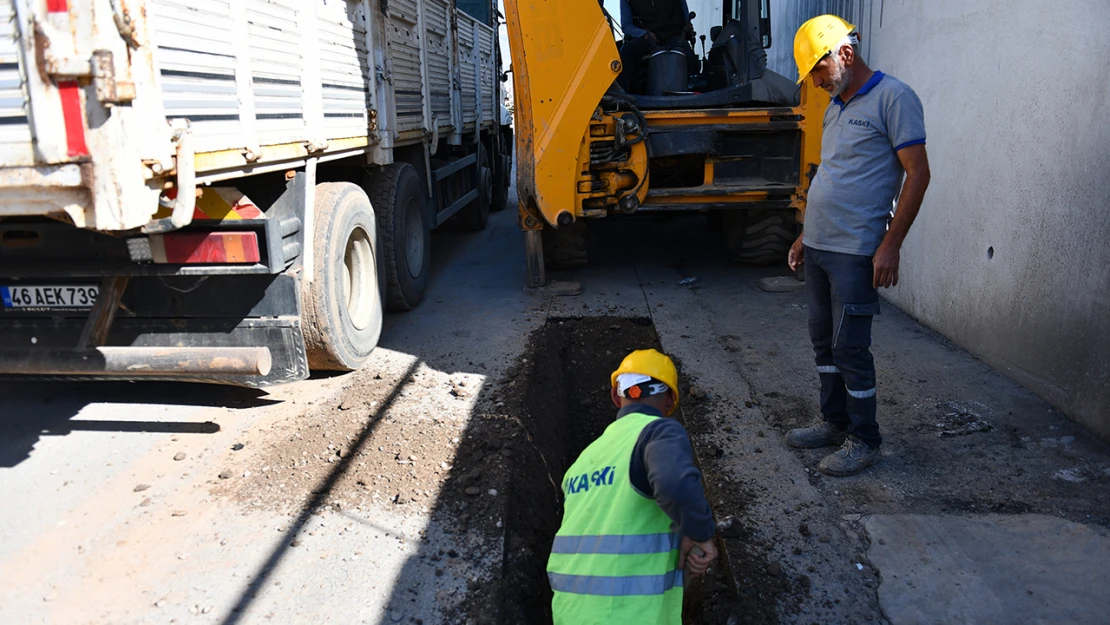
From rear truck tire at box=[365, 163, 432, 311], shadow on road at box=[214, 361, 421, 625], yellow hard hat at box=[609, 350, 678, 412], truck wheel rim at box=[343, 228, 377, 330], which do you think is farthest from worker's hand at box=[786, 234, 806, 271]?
rear truck tire at box=[365, 163, 432, 311]

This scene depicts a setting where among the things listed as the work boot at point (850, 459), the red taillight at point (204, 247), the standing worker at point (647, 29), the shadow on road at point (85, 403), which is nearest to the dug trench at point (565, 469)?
the work boot at point (850, 459)

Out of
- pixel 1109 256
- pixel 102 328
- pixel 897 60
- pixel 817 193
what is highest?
pixel 897 60

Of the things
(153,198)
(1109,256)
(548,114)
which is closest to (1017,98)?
(1109,256)

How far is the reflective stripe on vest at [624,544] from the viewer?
7.14 feet

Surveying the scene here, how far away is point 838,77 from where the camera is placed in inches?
131

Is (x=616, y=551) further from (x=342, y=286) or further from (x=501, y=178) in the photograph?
(x=501, y=178)

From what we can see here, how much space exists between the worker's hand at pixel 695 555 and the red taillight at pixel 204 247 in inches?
102

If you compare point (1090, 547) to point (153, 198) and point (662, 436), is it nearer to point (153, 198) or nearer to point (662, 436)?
point (662, 436)

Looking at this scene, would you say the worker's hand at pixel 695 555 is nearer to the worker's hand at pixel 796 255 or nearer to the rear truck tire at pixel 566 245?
the worker's hand at pixel 796 255

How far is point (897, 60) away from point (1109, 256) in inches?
118

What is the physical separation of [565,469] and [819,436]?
154 centimetres

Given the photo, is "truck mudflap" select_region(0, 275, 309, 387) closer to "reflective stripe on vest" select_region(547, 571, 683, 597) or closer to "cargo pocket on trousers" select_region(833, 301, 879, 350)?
"reflective stripe on vest" select_region(547, 571, 683, 597)

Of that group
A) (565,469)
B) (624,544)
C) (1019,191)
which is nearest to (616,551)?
(624,544)

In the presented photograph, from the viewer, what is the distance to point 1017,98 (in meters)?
4.50
